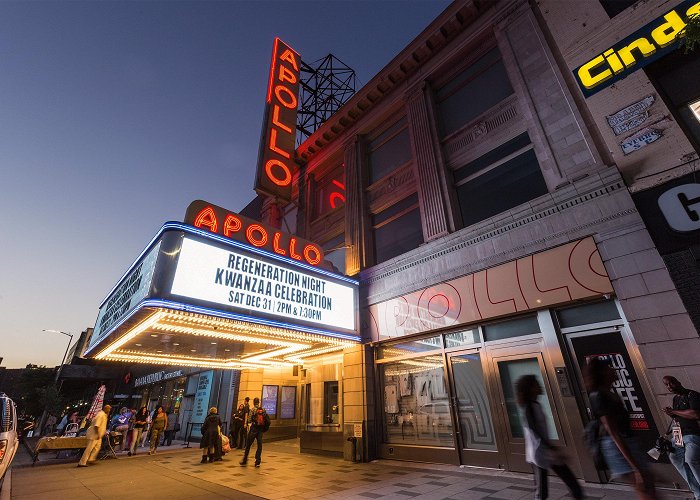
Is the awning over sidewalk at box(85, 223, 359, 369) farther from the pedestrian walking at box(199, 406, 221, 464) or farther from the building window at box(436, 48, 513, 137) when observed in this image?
the building window at box(436, 48, 513, 137)

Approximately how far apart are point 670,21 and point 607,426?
9.34 meters

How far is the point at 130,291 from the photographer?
9109 millimetres

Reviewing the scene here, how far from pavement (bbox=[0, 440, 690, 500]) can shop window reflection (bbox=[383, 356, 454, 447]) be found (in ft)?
2.54

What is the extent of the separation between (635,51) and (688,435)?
8.29 m

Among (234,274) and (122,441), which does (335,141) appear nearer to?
(234,274)

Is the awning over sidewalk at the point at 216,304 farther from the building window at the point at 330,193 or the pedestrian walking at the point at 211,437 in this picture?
the building window at the point at 330,193

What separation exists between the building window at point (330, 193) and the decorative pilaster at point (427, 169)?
15.9ft

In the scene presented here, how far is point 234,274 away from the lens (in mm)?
8836

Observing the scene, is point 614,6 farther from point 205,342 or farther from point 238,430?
point 238,430

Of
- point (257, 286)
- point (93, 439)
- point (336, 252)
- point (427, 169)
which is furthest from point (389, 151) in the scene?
point (93, 439)

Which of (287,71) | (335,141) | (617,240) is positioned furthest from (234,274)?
(287,71)

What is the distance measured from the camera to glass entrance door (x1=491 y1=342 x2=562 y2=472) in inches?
301

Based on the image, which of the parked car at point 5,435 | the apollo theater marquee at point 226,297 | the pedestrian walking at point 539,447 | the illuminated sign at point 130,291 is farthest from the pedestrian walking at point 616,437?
the parked car at point 5,435

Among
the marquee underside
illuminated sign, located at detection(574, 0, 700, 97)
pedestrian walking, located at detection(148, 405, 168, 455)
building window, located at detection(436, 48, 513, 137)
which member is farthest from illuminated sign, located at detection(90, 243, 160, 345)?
illuminated sign, located at detection(574, 0, 700, 97)
